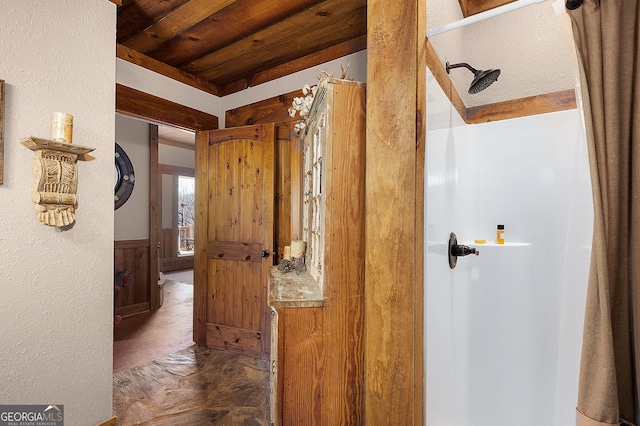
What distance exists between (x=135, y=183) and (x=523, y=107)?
12.8ft

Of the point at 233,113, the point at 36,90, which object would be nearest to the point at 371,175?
the point at 36,90

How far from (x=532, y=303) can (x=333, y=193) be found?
1232 millimetres

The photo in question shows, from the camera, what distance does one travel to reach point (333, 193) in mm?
1282

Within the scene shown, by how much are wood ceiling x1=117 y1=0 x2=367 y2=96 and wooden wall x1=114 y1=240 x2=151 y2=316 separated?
6.65 ft

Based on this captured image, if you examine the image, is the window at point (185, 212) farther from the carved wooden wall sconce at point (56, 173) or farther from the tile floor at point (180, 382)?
the carved wooden wall sconce at point (56, 173)

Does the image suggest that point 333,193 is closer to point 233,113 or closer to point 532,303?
point 532,303

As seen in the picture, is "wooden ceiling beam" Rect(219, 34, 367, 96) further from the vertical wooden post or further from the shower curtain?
the shower curtain

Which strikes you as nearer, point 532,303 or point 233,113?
point 532,303

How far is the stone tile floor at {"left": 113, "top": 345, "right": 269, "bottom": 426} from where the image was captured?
1896mm

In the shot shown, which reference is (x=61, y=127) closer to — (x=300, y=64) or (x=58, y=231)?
(x=58, y=231)

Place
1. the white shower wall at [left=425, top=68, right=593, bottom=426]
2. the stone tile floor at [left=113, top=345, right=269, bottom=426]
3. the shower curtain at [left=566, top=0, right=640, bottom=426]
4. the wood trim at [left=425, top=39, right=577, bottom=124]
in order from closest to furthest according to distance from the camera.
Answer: the shower curtain at [left=566, top=0, right=640, bottom=426], the white shower wall at [left=425, top=68, right=593, bottom=426], the wood trim at [left=425, top=39, right=577, bottom=124], the stone tile floor at [left=113, top=345, right=269, bottom=426]

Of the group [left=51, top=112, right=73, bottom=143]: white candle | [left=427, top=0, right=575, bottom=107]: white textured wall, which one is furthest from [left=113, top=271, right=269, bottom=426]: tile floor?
[left=427, top=0, right=575, bottom=107]: white textured wall

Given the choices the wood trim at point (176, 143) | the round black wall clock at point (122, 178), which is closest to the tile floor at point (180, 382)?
the round black wall clock at point (122, 178)

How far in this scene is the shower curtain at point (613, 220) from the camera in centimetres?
77
